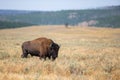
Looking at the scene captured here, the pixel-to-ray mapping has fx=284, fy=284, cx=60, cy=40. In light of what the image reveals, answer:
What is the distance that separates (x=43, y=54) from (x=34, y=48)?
936 millimetres

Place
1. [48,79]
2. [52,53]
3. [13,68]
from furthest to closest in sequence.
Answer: [52,53], [13,68], [48,79]

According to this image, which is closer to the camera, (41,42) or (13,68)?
(13,68)

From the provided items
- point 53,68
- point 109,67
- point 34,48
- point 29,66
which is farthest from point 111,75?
point 34,48

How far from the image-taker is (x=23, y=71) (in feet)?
38.3

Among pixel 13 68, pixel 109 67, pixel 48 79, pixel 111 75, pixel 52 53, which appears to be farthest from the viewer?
pixel 52 53

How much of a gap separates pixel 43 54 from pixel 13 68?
392 cm

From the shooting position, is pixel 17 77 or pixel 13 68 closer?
pixel 17 77

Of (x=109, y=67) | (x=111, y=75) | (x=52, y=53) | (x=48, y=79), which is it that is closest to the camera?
(x=48, y=79)

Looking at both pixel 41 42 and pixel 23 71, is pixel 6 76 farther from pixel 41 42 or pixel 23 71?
pixel 41 42

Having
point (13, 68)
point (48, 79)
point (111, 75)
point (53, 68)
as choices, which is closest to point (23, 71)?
point (13, 68)

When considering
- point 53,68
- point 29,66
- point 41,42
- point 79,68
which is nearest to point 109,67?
point 79,68

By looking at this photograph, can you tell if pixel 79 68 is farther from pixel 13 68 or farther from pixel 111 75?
pixel 13 68

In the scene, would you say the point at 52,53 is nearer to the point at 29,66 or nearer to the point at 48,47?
the point at 48,47

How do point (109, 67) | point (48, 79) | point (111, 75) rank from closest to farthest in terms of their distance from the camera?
point (48, 79) → point (111, 75) → point (109, 67)
